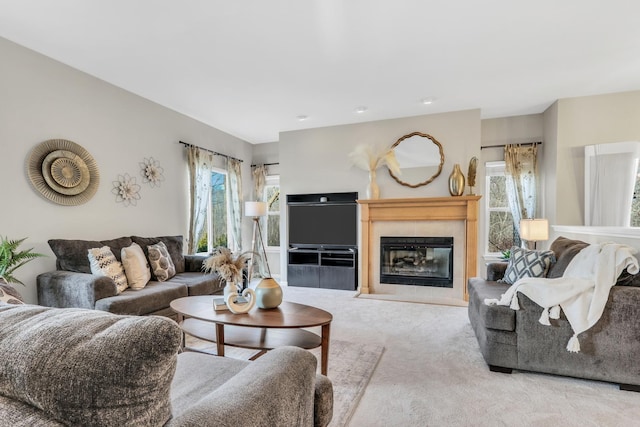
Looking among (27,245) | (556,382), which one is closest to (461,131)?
(556,382)

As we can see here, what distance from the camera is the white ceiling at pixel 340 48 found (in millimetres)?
2398

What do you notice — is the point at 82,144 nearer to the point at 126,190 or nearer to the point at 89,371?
the point at 126,190

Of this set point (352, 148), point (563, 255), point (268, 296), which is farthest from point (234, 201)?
point (563, 255)

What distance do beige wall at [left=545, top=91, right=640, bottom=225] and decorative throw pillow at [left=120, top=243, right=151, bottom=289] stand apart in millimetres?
5146

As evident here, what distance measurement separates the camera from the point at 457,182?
4.47m

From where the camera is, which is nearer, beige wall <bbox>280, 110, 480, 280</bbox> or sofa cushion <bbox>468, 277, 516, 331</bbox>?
sofa cushion <bbox>468, 277, 516, 331</bbox>

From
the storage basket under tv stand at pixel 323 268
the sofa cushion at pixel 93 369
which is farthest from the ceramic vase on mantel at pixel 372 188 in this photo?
the sofa cushion at pixel 93 369

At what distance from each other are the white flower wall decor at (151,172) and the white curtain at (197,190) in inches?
19.9

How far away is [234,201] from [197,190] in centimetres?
101

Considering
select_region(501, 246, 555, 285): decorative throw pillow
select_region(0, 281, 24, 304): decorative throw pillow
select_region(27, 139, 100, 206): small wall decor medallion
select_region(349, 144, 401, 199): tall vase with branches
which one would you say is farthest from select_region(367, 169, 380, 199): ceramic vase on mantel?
select_region(0, 281, 24, 304): decorative throw pillow

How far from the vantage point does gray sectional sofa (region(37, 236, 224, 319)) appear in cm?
265

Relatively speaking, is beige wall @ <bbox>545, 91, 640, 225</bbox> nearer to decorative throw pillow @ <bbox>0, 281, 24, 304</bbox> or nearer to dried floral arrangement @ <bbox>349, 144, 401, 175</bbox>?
dried floral arrangement @ <bbox>349, 144, 401, 175</bbox>

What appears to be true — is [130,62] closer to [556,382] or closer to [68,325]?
[68,325]

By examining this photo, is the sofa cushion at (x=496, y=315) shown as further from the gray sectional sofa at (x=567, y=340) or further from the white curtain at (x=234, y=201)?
the white curtain at (x=234, y=201)
